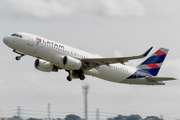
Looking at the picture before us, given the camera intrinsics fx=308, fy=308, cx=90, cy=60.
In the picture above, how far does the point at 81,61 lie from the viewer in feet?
154

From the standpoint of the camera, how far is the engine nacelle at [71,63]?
146ft

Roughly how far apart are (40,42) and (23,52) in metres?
2.85

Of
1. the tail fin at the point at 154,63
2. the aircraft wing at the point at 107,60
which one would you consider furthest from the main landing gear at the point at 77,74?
the tail fin at the point at 154,63

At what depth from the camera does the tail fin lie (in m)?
55.8

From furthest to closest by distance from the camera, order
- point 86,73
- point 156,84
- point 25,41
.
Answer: point 156,84 → point 86,73 → point 25,41

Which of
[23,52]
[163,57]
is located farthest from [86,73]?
[163,57]

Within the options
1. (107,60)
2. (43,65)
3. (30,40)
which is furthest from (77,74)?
(30,40)

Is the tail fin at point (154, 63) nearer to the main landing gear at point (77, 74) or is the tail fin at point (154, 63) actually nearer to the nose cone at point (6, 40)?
the main landing gear at point (77, 74)

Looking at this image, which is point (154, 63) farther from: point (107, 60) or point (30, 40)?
point (30, 40)

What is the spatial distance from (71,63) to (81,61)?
2507mm

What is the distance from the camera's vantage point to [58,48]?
45000mm

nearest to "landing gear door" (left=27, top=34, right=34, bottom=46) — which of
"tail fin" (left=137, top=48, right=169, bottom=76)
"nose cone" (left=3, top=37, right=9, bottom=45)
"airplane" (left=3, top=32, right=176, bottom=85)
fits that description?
"airplane" (left=3, top=32, right=176, bottom=85)

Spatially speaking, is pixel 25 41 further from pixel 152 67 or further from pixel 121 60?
pixel 152 67

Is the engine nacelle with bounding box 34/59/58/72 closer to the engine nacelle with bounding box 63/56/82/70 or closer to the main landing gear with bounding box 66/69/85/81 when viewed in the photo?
the main landing gear with bounding box 66/69/85/81
